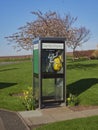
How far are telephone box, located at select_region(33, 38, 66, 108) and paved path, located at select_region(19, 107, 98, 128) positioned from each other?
62 cm

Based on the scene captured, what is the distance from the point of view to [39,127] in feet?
24.1

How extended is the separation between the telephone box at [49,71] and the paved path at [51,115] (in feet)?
2.02

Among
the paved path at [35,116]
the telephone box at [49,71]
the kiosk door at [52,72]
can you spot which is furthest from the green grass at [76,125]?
the kiosk door at [52,72]

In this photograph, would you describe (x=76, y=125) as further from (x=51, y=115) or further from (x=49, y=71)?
(x=49, y=71)

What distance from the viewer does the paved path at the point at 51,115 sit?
8.09 meters

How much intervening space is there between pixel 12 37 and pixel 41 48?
62.2 feet

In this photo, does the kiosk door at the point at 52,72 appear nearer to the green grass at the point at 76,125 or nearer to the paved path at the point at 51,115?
the paved path at the point at 51,115

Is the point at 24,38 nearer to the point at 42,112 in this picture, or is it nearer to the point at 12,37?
the point at 12,37

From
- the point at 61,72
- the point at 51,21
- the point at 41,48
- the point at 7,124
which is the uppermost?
the point at 51,21

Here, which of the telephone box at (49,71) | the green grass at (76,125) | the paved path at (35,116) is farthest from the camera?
the telephone box at (49,71)

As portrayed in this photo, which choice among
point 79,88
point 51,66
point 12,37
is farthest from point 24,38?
point 51,66

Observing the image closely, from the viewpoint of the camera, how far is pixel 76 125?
23.9 feet

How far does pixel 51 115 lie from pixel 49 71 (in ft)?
6.13

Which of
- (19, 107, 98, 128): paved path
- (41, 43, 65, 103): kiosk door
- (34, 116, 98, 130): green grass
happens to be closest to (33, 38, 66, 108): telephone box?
(41, 43, 65, 103): kiosk door
